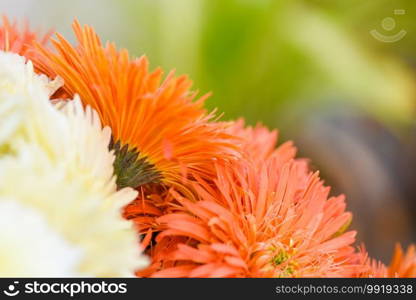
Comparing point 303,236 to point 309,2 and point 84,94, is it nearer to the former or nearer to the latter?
point 84,94

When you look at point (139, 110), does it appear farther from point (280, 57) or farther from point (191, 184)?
point (280, 57)

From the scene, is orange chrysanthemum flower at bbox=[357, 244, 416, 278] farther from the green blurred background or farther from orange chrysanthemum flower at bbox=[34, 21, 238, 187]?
the green blurred background

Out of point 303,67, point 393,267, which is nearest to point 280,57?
point 303,67

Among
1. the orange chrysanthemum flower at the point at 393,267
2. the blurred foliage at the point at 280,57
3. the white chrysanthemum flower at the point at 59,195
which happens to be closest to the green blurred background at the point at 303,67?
the blurred foliage at the point at 280,57

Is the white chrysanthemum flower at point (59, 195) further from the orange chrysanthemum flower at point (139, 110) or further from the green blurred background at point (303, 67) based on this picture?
the green blurred background at point (303, 67)

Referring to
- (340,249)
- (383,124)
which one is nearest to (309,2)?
(383,124)

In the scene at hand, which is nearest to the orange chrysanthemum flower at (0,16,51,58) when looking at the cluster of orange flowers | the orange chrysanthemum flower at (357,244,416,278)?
the cluster of orange flowers

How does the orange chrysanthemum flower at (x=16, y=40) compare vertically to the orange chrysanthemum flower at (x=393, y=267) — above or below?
above

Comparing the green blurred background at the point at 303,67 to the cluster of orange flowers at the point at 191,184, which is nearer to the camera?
the cluster of orange flowers at the point at 191,184
